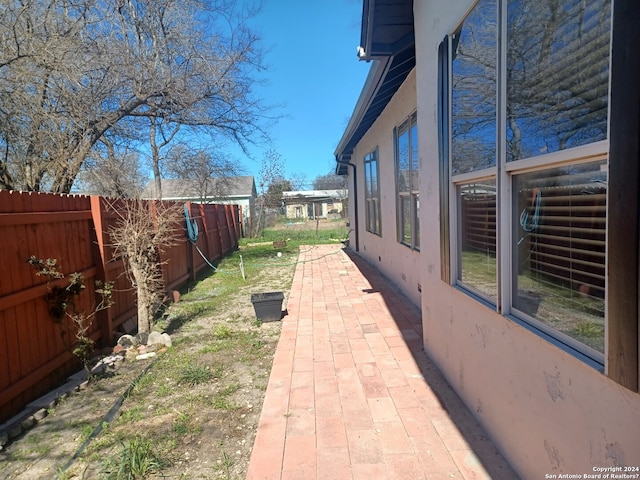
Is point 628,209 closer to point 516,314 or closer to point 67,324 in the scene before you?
point 516,314

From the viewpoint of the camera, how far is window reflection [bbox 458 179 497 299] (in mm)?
2174

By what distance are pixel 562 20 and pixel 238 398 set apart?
10.2 ft

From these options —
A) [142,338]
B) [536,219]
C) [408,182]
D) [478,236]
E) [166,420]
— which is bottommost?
[166,420]

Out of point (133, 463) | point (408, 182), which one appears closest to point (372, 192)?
point (408, 182)

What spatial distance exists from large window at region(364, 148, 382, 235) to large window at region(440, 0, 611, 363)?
207 inches

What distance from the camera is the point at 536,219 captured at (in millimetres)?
1756

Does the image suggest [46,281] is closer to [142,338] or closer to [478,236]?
[142,338]

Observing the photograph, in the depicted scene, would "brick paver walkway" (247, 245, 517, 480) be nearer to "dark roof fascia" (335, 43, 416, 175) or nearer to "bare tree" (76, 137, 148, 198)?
"dark roof fascia" (335, 43, 416, 175)

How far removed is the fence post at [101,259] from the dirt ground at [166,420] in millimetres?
683

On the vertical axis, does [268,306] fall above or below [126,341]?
above

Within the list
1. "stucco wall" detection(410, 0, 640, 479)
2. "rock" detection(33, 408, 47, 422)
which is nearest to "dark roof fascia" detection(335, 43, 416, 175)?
"stucco wall" detection(410, 0, 640, 479)

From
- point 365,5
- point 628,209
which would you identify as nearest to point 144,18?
point 365,5

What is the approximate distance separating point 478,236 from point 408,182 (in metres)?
2.96

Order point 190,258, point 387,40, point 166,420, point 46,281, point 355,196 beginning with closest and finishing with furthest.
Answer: point 166,420 → point 46,281 → point 387,40 → point 190,258 → point 355,196
